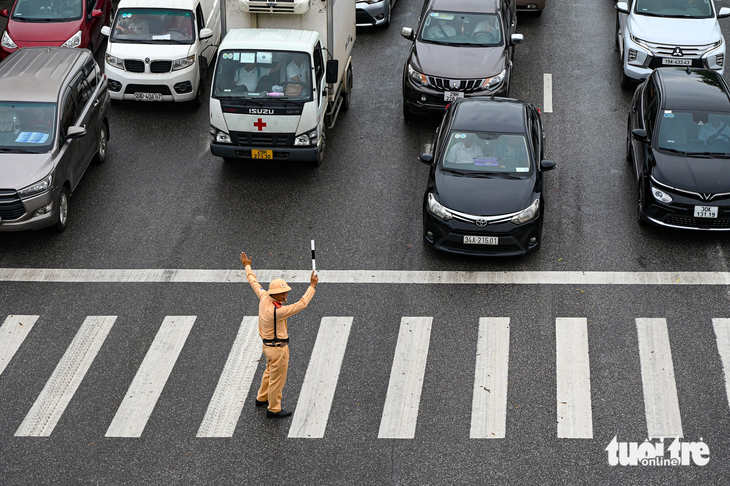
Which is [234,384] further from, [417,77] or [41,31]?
[41,31]

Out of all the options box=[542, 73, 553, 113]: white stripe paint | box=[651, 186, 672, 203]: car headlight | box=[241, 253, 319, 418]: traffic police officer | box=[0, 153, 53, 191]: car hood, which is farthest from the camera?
box=[542, 73, 553, 113]: white stripe paint

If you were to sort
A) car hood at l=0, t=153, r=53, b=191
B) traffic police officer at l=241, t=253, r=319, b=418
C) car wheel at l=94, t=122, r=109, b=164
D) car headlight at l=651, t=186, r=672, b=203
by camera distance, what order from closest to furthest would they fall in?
traffic police officer at l=241, t=253, r=319, b=418, car hood at l=0, t=153, r=53, b=191, car headlight at l=651, t=186, r=672, b=203, car wheel at l=94, t=122, r=109, b=164

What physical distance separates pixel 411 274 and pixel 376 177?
11.1ft

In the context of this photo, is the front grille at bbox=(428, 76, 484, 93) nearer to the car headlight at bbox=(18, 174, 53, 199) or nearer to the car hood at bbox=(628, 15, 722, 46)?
the car hood at bbox=(628, 15, 722, 46)

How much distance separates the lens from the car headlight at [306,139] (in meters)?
15.2

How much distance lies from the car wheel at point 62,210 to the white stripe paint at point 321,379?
197 inches

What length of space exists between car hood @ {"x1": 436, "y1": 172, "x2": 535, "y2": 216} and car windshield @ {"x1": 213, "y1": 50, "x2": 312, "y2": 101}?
3400mm

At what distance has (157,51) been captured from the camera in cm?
1795

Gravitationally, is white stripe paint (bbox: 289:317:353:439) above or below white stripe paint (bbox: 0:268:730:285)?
above

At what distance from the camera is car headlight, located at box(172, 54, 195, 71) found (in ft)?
58.6

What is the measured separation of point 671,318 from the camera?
11922 mm

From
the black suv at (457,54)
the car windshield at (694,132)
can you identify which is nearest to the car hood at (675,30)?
the black suv at (457,54)

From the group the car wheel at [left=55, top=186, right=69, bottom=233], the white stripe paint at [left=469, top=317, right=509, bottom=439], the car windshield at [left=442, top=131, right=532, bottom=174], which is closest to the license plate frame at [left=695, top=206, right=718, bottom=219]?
the car windshield at [left=442, top=131, right=532, bottom=174]

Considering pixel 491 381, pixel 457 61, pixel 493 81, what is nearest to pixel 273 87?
pixel 457 61
